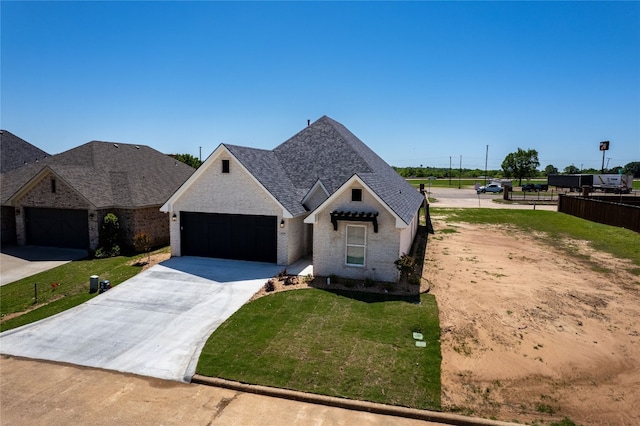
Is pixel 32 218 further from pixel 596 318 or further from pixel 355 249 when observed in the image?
pixel 596 318

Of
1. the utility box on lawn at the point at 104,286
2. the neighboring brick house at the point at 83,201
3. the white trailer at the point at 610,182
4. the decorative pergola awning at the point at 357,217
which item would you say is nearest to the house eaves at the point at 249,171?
the decorative pergola awning at the point at 357,217

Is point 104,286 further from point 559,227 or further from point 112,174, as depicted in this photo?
point 559,227

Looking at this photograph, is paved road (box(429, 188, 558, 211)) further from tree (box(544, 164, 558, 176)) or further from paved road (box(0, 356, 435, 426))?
tree (box(544, 164, 558, 176))

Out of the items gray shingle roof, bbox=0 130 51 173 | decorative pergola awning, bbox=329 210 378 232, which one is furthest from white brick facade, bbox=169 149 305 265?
gray shingle roof, bbox=0 130 51 173

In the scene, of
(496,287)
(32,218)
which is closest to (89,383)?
(496,287)

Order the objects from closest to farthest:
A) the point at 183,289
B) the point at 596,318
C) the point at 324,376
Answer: the point at 324,376
the point at 596,318
the point at 183,289

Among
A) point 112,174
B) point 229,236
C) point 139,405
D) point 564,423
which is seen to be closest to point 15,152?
point 112,174
